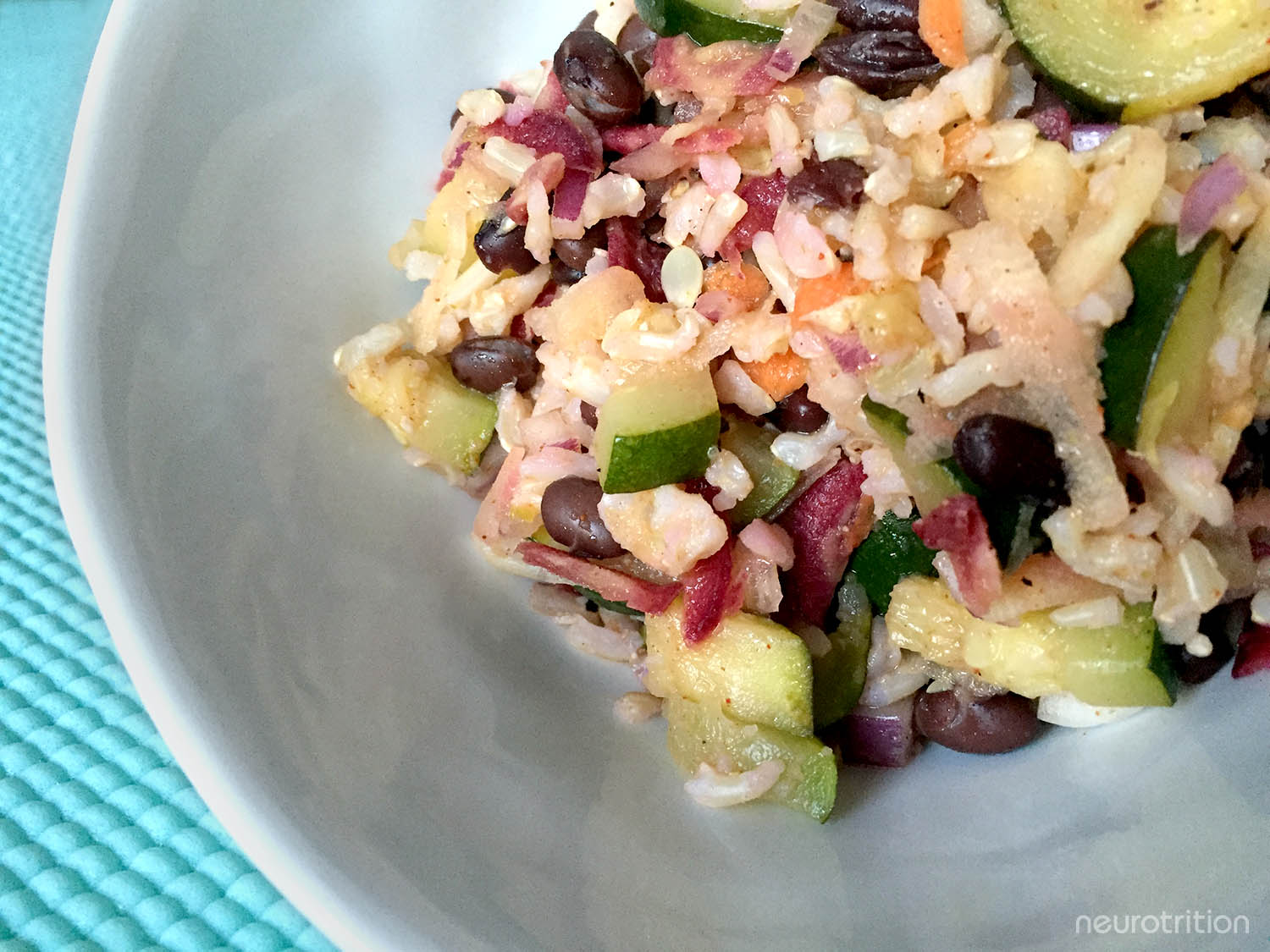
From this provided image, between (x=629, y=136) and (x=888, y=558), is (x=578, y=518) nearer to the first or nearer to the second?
(x=888, y=558)

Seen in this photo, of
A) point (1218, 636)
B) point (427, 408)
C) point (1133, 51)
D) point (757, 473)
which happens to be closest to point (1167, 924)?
point (1218, 636)

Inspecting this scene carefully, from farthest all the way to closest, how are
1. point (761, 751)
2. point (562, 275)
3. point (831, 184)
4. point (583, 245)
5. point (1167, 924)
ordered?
point (562, 275)
point (583, 245)
point (761, 751)
point (831, 184)
point (1167, 924)

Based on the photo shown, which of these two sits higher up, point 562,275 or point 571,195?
point 571,195

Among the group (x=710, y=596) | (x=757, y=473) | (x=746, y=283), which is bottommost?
(x=710, y=596)

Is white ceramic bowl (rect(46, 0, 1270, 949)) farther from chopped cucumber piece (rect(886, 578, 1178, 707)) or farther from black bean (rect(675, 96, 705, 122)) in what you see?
black bean (rect(675, 96, 705, 122))

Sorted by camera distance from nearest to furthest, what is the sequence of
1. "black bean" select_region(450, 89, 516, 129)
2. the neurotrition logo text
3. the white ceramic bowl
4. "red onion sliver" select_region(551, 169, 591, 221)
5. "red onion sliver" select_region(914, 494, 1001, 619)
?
the neurotrition logo text
the white ceramic bowl
"red onion sliver" select_region(914, 494, 1001, 619)
"red onion sliver" select_region(551, 169, 591, 221)
"black bean" select_region(450, 89, 516, 129)

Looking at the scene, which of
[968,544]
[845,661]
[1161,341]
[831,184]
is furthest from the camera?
[845,661]

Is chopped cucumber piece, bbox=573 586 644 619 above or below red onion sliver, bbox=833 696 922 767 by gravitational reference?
above

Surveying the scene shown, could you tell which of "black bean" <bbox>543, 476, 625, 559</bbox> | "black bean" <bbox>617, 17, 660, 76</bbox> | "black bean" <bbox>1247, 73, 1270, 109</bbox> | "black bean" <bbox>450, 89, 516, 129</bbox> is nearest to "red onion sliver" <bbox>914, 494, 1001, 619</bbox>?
"black bean" <bbox>543, 476, 625, 559</bbox>
